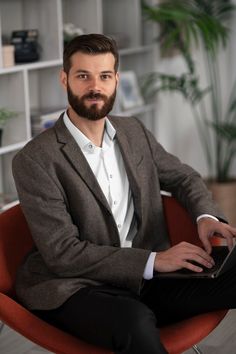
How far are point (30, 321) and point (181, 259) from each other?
50cm

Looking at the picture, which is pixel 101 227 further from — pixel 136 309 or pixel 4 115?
pixel 4 115

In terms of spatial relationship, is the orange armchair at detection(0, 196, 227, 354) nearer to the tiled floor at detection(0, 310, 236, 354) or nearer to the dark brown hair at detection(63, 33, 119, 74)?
the dark brown hair at detection(63, 33, 119, 74)

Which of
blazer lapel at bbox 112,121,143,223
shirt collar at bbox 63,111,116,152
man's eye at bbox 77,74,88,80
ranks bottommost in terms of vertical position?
blazer lapel at bbox 112,121,143,223

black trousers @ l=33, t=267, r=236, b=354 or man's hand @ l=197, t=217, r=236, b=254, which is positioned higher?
man's hand @ l=197, t=217, r=236, b=254

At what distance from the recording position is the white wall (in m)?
5.71

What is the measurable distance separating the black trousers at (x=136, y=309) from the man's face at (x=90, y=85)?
0.59 metres

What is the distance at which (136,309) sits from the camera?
2283 mm

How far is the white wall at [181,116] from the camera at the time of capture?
18.7 feet

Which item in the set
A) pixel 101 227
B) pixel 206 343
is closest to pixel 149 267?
pixel 101 227

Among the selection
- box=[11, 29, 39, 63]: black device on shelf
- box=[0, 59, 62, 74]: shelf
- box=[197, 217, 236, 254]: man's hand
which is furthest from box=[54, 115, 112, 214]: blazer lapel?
box=[11, 29, 39, 63]: black device on shelf

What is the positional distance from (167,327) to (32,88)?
2559 mm

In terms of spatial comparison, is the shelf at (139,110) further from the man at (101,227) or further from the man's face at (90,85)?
the man's face at (90,85)

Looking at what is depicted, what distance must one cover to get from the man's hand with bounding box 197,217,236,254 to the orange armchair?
0.53ft

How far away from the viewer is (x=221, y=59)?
5.91 meters
